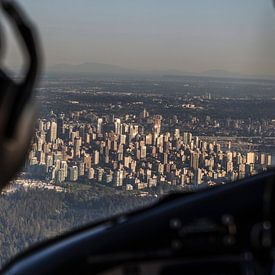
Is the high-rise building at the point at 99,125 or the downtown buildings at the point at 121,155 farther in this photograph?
the high-rise building at the point at 99,125

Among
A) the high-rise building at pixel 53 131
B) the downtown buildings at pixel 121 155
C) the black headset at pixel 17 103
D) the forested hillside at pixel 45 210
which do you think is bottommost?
the forested hillside at pixel 45 210

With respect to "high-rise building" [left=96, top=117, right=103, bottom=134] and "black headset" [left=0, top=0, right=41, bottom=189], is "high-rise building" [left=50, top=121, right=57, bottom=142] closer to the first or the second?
"high-rise building" [left=96, top=117, right=103, bottom=134]

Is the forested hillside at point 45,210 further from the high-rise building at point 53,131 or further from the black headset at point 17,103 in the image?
the black headset at point 17,103

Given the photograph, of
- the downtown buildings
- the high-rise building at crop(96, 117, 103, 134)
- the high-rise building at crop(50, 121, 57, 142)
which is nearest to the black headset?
the downtown buildings

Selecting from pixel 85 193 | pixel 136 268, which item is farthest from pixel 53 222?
pixel 136 268

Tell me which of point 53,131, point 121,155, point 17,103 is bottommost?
point 121,155

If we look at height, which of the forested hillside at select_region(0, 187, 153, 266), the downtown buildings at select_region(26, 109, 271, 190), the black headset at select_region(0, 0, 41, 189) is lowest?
the forested hillside at select_region(0, 187, 153, 266)

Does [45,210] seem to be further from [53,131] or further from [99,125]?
[99,125]

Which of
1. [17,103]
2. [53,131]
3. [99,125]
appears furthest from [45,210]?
[17,103]

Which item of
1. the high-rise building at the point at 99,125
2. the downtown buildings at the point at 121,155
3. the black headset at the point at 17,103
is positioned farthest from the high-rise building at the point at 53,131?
the black headset at the point at 17,103
